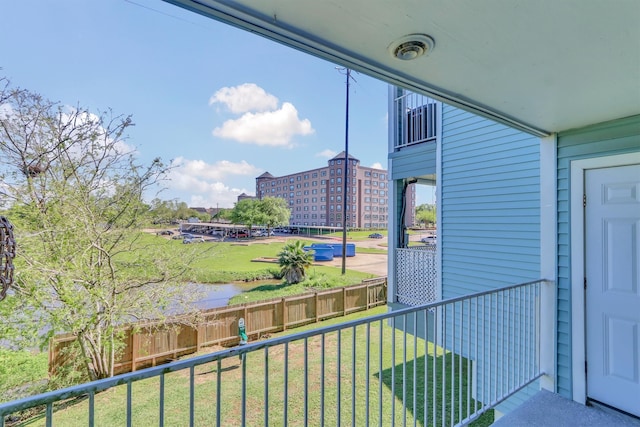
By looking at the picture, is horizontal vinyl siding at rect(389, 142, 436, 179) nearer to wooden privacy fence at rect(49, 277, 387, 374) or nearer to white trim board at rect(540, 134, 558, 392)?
white trim board at rect(540, 134, 558, 392)

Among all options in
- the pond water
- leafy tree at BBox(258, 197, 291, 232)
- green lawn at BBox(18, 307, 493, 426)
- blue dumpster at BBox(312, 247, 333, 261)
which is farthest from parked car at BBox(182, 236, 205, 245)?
leafy tree at BBox(258, 197, 291, 232)

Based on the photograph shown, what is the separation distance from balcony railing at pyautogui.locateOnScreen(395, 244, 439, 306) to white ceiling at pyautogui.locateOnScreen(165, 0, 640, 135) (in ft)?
13.4

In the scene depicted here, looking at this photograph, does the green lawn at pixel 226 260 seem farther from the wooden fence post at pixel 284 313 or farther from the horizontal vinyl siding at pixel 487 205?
the horizontal vinyl siding at pixel 487 205

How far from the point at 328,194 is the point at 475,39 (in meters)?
29.2

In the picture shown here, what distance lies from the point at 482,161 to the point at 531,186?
773mm

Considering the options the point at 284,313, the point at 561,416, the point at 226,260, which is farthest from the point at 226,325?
the point at 561,416

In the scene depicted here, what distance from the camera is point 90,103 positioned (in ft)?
16.7

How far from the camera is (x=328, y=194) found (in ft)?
99.6

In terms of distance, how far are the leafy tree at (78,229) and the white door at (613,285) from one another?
596 centimetres

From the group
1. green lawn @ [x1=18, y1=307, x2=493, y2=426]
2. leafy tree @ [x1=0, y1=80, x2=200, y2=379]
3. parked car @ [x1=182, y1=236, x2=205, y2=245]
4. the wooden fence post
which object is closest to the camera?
green lawn @ [x1=18, y1=307, x2=493, y2=426]

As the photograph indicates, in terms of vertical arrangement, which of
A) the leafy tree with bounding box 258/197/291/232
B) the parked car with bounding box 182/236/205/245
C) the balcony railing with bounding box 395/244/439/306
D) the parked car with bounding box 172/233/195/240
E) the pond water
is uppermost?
the leafy tree with bounding box 258/197/291/232

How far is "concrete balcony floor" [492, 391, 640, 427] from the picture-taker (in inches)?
83.7

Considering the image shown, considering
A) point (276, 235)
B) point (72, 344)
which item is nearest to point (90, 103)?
point (72, 344)

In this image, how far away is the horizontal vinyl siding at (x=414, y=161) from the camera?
5207 mm
